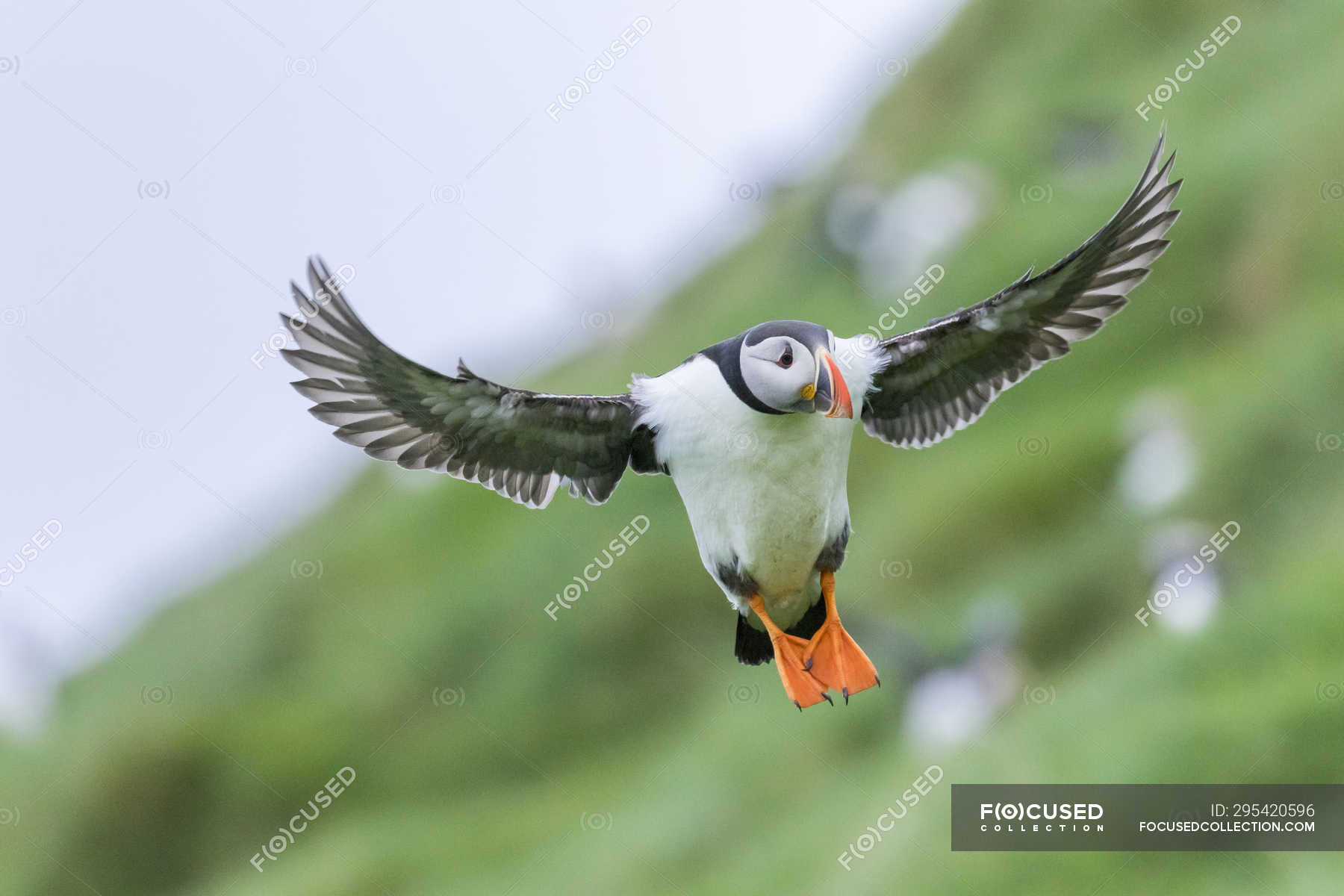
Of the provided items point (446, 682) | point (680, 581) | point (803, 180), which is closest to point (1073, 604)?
point (680, 581)

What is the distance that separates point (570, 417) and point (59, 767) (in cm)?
1575

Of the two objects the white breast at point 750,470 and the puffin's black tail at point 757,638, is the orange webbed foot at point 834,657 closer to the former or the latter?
the puffin's black tail at point 757,638

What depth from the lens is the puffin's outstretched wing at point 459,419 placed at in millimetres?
6043

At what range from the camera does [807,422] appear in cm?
566

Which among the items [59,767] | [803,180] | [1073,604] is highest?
[803,180]

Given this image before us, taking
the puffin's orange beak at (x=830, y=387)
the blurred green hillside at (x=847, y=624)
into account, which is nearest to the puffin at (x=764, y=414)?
the puffin's orange beak at (x=830, y=387)

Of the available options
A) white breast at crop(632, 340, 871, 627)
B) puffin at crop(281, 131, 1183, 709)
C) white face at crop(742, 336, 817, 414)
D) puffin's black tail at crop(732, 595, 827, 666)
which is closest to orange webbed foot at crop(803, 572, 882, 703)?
puffin at crop(281, 131, 1183, 709)

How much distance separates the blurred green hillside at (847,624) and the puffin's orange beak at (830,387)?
35.2 feet

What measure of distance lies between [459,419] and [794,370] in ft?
6.81

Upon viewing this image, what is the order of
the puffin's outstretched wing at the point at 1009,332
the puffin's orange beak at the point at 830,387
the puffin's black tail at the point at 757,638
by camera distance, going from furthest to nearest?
the puffin's black tail at the point at 757,638 → the puffin's outstretched wing at the point at 1009,332 → the puffin's orange beak at the point at 830,387

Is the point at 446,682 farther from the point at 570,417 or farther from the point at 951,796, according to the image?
the point at 570,417

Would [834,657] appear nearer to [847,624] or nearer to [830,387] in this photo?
[830,387]

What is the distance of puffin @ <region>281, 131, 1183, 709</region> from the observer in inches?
223

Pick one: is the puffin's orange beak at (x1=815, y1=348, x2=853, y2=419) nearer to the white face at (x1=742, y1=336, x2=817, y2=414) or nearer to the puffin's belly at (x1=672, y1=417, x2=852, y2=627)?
the white face at (x1=742, y1=336, x2=817, y2=414)
